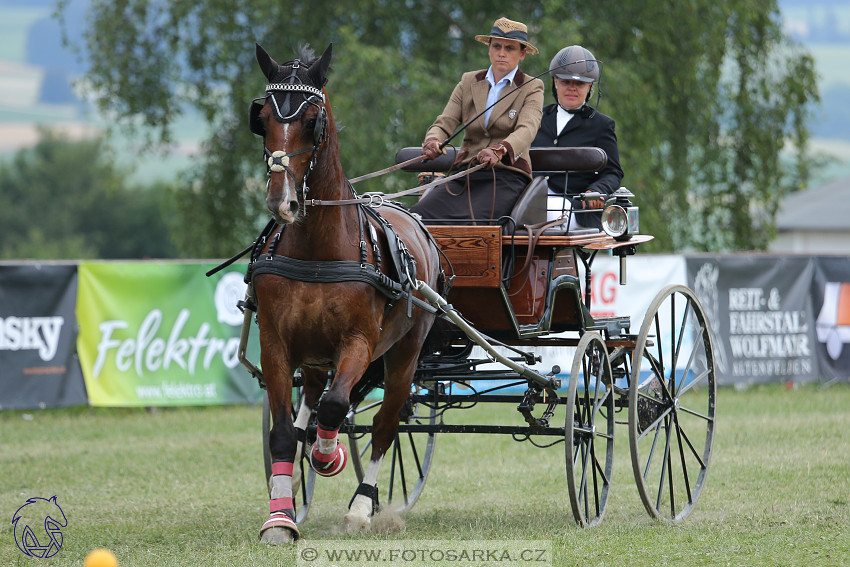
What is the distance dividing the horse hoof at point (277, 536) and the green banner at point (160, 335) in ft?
22.9

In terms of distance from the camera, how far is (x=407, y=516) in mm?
7043

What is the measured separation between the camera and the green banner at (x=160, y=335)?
1212 centimetres

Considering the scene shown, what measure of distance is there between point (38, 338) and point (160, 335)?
1261 mm

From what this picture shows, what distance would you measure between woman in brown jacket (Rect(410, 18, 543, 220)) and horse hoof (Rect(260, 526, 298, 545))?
214 cm

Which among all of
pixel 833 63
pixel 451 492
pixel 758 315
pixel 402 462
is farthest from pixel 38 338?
pixel 833 63

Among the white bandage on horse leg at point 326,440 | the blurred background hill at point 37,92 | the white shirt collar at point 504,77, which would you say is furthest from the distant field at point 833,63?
the white bandage on horse leg at point 326,440

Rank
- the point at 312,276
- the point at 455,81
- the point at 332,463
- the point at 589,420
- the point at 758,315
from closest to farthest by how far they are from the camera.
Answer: the point at 312,276, the point at 332,463, the point at 589,420, the point at 758,315, the point at 455,81

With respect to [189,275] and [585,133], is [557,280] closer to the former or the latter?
[585,133]

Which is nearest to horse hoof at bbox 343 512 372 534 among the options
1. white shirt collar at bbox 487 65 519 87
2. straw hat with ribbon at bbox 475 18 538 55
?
white shirt collar at bbox 487 65 519 87

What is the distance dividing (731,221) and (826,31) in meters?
129

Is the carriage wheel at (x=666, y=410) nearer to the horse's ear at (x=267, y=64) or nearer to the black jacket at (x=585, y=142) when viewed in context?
the black jacket at (x=585, y=142)

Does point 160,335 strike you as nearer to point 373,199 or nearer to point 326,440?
point 373,199

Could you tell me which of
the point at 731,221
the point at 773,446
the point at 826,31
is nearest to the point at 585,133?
the point at 773,446
